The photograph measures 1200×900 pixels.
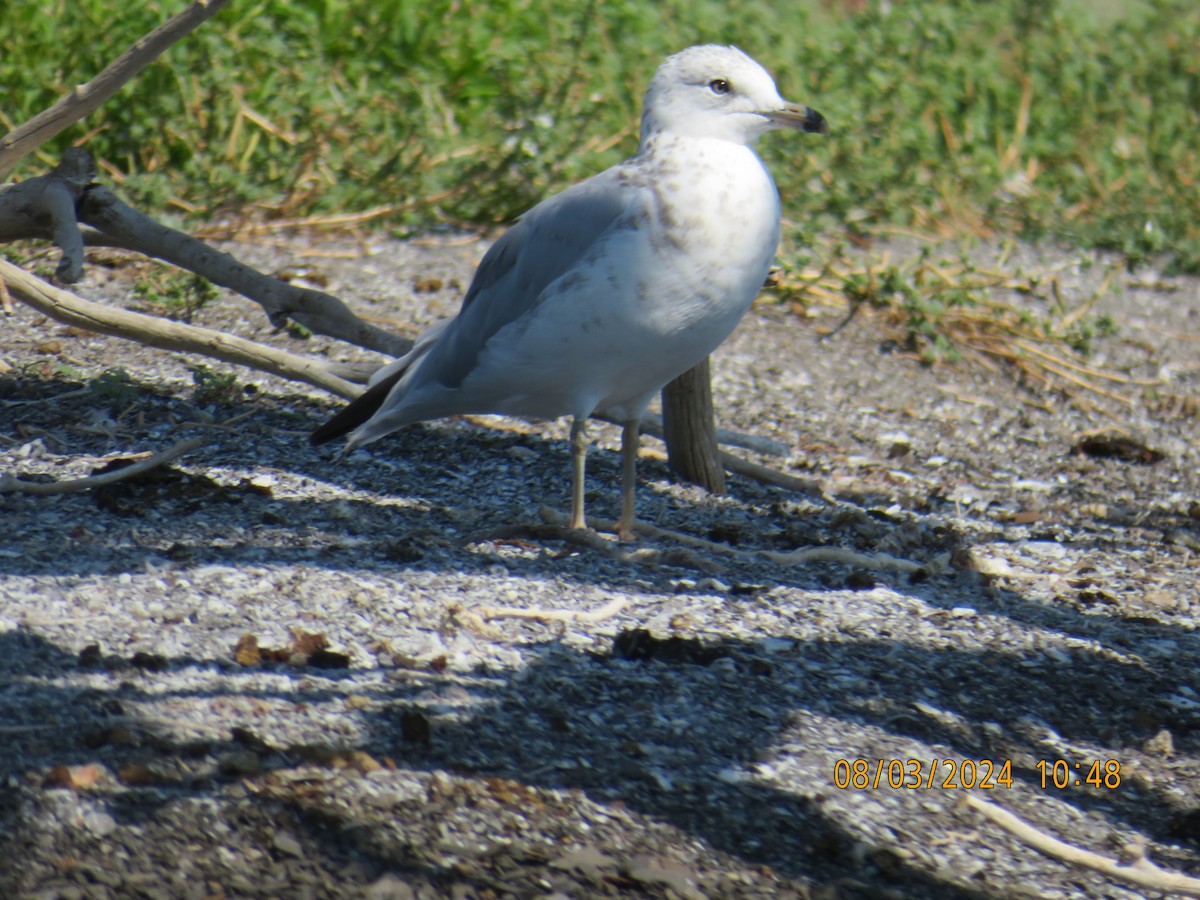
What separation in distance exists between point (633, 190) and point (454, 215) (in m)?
3.28

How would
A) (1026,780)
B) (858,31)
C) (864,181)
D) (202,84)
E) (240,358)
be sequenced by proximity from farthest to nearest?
(858,31), (864,181), (202,84), (240,358), (1026,780)

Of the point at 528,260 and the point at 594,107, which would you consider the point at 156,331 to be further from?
the point at 594,107

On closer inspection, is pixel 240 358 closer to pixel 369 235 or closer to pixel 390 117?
pixel 369 235

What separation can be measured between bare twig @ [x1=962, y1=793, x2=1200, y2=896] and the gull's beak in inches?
67.2

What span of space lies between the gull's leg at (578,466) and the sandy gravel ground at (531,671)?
0.31ft

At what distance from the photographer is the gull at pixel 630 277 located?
332 cm

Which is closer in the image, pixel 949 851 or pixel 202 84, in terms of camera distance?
pixel 949 851

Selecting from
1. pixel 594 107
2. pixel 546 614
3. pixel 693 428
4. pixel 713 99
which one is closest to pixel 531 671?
pixel 546 614

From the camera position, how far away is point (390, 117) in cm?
660

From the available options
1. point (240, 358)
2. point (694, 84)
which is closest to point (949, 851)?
point (694, 84)

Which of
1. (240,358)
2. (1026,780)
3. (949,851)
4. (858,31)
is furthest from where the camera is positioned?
(858,31)

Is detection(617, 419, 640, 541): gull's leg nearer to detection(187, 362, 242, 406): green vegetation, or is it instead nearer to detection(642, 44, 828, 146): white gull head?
detection(642, 44, 828, 146): white gull head

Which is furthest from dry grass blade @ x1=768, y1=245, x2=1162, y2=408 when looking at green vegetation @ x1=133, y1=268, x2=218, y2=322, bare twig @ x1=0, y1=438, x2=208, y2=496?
bare twig @ x1=0, y1=438, x2=208, y2=496

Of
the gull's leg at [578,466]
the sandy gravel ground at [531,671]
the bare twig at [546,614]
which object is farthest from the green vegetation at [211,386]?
the bare twig at [546,614]
